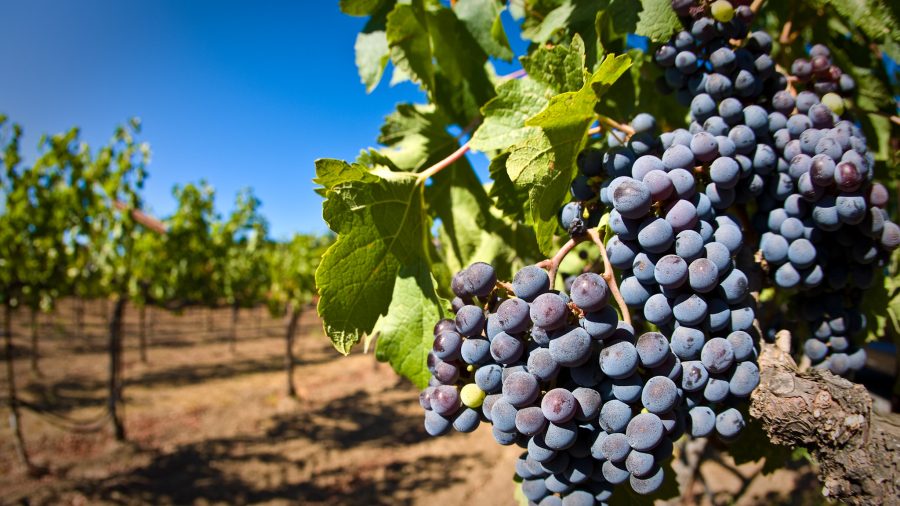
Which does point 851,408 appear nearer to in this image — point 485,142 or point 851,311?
point 851,311

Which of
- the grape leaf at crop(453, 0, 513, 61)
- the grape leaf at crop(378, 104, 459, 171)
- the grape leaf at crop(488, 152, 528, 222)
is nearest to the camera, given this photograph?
the grape leaf at crop(488, 152, 528, 222)

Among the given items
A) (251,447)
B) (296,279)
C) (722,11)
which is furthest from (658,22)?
(296,279)

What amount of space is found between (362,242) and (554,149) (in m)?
0.55

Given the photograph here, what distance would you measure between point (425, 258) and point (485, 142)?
1.39ft

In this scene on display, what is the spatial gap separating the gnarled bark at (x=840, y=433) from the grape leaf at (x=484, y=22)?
127 cm

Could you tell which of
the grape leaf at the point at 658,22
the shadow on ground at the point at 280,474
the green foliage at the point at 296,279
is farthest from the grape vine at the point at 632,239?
the green foliage at the point at 296,279

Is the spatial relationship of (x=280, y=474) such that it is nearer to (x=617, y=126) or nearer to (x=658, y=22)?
(x=617, y=126)

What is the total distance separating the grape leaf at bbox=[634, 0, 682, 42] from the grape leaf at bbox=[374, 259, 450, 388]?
2.72ft

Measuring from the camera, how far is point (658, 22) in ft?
4.04

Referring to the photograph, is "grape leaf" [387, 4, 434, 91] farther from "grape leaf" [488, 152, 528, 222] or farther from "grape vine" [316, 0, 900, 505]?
"grape leaf" [488, 152, 528, 222]

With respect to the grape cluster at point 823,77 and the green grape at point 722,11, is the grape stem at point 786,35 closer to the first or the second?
the grape cluster at point 823,77

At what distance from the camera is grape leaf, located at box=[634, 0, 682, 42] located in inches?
48.3

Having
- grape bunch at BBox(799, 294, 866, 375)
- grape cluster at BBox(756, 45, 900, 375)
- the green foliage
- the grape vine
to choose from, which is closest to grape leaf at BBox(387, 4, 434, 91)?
the grape vine

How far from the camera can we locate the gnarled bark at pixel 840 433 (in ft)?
2.75
